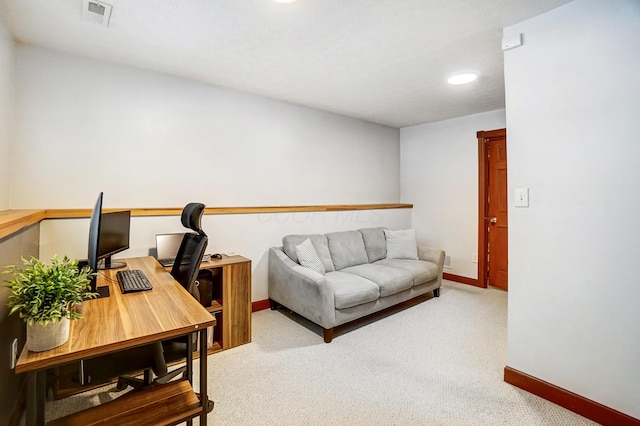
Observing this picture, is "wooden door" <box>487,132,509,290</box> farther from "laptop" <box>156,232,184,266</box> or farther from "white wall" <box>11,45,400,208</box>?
"laptop" <box>156,232,184,266</box>

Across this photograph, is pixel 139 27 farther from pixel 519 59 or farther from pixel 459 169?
pixel 459 169

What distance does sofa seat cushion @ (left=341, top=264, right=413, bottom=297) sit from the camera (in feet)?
10.0

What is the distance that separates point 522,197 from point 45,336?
245cm

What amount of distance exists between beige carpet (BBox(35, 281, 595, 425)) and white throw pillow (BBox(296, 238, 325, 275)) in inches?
22.0

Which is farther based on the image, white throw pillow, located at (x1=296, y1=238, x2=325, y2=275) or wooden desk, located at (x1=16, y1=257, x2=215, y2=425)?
white throw pillow, located at (x1=296, y1=238, x2=325, y2=275)

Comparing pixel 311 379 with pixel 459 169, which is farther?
pixel 459 169

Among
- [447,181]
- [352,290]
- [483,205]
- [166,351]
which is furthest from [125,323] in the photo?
[447,181]

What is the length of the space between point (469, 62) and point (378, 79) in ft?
2.60

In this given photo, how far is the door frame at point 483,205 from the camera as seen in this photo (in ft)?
13.4

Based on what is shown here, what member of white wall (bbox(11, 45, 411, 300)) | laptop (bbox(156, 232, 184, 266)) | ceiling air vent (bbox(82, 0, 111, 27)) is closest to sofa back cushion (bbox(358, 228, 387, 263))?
white wall (bbox(11, 45, 411, 300))

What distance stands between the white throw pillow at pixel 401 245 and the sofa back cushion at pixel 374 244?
0.07 metres

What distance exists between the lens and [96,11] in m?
1.85

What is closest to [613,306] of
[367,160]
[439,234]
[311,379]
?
[311,379]

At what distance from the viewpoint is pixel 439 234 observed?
4.64 meters
